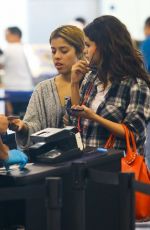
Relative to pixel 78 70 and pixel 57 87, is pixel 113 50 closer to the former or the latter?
pixel 78 70

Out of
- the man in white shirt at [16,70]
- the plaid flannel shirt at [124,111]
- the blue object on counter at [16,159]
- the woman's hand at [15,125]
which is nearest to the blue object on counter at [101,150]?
the plaid flannel shirt at [124,111]

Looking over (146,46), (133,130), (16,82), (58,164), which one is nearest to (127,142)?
(133,130)

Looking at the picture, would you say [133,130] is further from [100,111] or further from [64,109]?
[64,109]

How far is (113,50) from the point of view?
3.99 m

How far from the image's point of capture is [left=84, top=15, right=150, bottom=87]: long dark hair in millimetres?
3984

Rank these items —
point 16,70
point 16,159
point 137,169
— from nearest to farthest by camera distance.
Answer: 1. point 16,159
2. point 137,169
3. point 16,70

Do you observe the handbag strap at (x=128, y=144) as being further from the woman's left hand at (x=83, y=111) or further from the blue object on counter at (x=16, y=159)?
the blue object on counter at (x=16, y=159)

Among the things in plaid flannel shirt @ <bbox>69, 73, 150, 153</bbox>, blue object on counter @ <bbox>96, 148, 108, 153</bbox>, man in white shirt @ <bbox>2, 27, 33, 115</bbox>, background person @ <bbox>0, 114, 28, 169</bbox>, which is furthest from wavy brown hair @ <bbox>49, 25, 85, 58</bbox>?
man in white shirt @ <bbox>2, 27, 33, 115</bbox>

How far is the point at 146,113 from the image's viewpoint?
3928 millimetres

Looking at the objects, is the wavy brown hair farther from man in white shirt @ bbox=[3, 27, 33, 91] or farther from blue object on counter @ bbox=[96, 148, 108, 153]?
man in white shirt @ bbox=[3, 27, 33, 91]

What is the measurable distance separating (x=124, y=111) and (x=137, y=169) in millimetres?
326

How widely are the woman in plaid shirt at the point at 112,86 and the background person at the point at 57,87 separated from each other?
18cm

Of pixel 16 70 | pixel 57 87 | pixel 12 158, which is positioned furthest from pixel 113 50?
pixel 16 70

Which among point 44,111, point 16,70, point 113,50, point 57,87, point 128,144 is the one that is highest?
point 113,50
